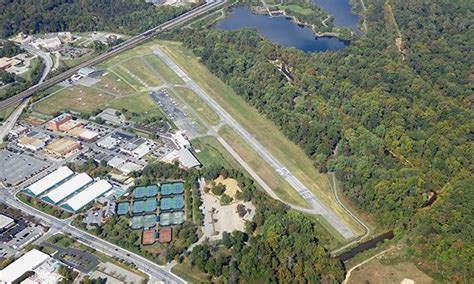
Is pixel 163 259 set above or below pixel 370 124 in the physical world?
below

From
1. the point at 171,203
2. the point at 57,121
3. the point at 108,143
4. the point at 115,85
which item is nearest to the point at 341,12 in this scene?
the point at 115,85

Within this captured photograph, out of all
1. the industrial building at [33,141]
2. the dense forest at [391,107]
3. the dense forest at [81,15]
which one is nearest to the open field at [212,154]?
the dense forest at [391,107]

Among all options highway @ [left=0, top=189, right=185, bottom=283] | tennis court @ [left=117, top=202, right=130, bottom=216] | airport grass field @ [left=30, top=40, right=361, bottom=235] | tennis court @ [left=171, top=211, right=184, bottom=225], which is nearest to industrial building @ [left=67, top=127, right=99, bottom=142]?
airport grass field @ [left=30, top=40, right=361, bottom=235]

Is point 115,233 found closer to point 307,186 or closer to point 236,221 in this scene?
point 236,221

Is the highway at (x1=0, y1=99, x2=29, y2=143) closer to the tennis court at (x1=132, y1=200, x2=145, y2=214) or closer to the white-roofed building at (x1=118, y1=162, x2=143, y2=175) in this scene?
the white-roofed building at (x1=118, y1=162, x2=143, y2=175)

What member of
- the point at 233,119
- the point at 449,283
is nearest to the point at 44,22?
the point at 233,119

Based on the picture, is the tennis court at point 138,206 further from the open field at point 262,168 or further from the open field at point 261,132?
the open field at point 261,132

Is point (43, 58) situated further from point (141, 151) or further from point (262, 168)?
point (262, 168)
